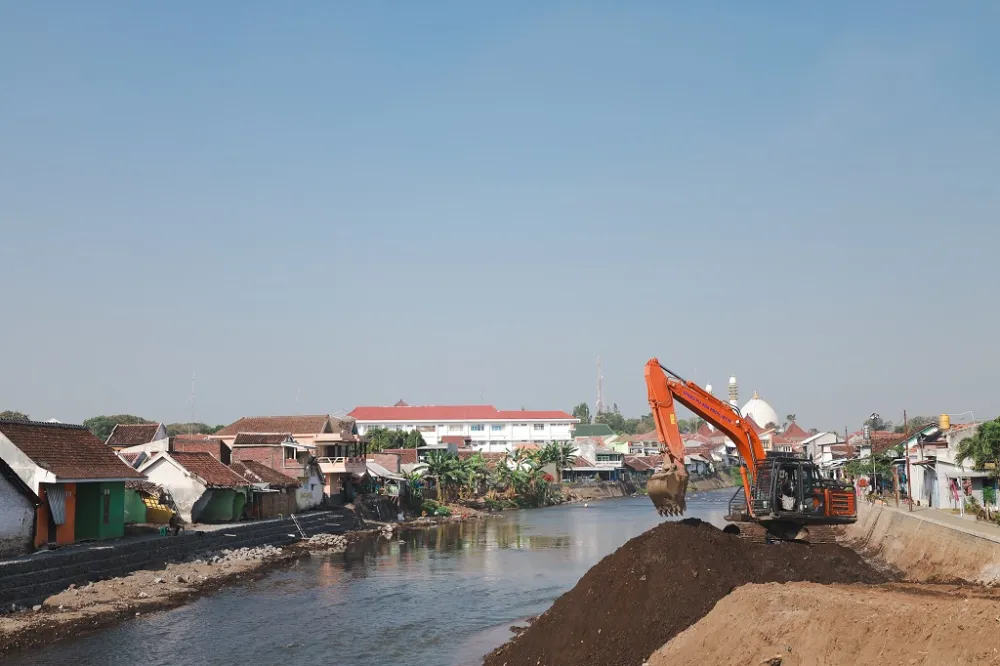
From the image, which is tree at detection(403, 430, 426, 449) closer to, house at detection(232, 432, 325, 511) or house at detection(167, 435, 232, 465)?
house at detection(167, 435, 232, 465)

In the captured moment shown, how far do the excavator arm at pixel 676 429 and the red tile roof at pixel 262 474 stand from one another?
3055 cm

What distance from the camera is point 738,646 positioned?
1784 cm

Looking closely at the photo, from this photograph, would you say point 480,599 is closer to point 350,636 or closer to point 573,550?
point 350,636

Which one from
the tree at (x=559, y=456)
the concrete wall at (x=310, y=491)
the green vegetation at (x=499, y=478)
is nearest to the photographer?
the concrete wall at (x=310, y=491)

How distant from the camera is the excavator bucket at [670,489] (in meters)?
24.9

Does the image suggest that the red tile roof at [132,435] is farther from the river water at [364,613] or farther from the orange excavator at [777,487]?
the orange excavator at [777,487]

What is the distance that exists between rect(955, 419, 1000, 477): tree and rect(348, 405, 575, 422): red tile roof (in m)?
100

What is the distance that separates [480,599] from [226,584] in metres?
10.7

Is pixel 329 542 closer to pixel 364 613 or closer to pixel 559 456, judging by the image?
pixel 364 613

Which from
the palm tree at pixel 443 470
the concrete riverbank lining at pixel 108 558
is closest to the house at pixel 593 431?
the palm tree at pixel 443 470

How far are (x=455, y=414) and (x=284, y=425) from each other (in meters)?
63.2

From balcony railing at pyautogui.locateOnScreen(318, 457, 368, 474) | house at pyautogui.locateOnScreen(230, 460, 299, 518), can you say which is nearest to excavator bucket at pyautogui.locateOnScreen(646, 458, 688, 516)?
house at pyautogui.locateOnScreen(230, 460, 299, 518)

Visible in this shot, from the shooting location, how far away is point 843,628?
53.8ft

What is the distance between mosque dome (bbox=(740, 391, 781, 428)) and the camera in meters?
165
